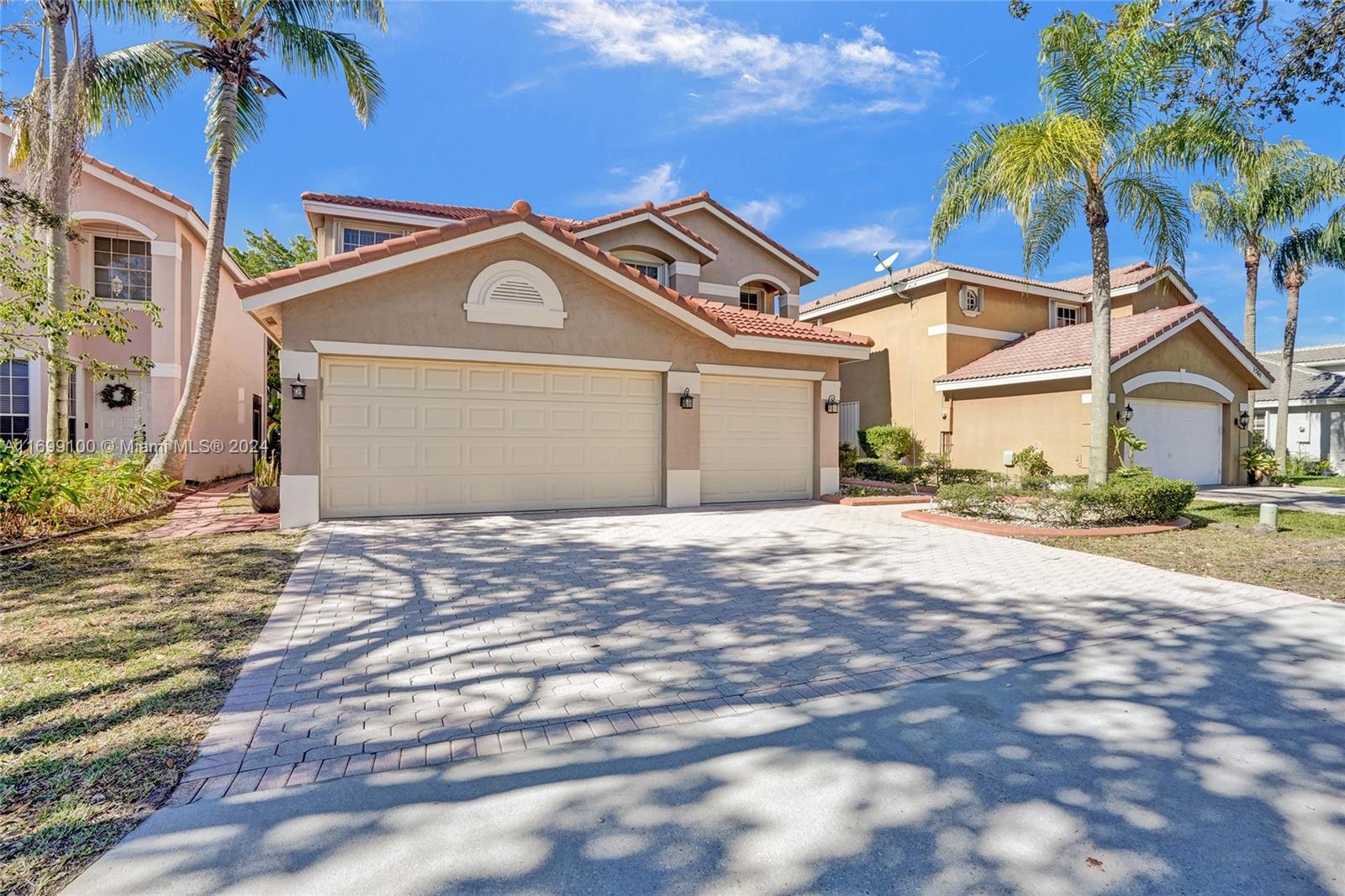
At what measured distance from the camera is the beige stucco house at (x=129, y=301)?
1357 cm

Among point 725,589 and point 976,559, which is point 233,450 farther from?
point 976,559

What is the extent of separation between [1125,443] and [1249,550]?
824cm

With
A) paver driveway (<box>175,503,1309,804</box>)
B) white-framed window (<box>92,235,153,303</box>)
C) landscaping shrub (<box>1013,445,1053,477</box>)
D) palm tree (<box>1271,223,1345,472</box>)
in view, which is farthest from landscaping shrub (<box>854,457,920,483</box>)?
white-framed window (<box>92,235,153,303</box>)

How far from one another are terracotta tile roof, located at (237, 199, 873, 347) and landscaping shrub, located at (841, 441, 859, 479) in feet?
20.9

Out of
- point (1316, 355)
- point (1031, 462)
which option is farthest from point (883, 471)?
point (1316, 355)

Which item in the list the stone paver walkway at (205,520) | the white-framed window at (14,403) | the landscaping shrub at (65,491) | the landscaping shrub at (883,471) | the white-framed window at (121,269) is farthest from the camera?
the landscaping shrub at (883,471)

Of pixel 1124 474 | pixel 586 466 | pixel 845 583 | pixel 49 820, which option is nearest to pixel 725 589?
pixel 845 583

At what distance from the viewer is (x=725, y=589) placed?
626 centimetres

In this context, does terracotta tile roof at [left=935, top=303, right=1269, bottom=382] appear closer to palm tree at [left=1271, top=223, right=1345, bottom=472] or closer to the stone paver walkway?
palm tree at [left=1271, top=223, right=1345, bottom=472]

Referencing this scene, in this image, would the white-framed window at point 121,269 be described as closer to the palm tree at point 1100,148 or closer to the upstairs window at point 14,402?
the upstairs window at point 14,402

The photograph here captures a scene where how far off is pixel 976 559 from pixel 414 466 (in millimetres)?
8535

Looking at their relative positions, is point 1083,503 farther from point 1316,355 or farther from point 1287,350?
point 1316,355

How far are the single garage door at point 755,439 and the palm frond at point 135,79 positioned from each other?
480 inches

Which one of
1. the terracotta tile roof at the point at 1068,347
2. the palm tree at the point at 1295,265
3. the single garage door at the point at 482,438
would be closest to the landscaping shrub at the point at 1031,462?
the terracotta tile roof at the point at 1068,347
